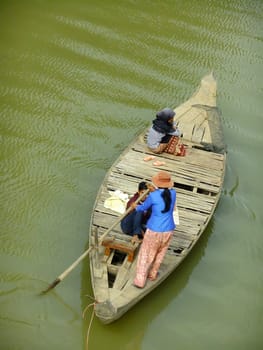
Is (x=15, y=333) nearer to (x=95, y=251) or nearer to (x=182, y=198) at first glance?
(x=95, y=251)

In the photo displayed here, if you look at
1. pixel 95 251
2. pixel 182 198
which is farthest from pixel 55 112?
pixel 95 251

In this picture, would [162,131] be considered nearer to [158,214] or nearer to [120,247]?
[120,247]

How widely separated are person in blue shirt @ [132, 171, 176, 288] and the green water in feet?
1.98

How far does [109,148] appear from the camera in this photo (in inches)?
291

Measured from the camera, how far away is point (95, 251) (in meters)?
5.21

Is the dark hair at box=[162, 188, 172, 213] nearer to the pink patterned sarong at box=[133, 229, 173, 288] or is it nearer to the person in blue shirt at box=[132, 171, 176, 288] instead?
the person in blue shirt at box=[132, 171, 176, 288]

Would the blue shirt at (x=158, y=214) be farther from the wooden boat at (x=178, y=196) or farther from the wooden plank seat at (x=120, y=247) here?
the wooden plank seat at (x=120, y=247)

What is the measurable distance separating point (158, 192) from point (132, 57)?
5.34 meters

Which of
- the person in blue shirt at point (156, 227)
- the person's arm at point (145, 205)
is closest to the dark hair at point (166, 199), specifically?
the person in blue shirt at point (156, 227)

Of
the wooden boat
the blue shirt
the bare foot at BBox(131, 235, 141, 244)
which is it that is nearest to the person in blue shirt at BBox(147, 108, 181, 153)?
the wooden boat

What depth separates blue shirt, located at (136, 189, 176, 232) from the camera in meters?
4.66

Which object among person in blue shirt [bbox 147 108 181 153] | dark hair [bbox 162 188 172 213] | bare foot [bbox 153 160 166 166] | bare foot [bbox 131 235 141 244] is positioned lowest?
bare foot [bbox 131 235 141 244]

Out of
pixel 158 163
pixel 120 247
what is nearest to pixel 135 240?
pixel 120 247

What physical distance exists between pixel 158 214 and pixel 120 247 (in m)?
0.76
